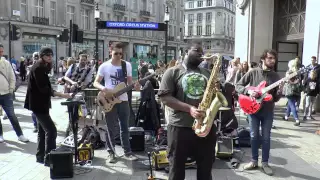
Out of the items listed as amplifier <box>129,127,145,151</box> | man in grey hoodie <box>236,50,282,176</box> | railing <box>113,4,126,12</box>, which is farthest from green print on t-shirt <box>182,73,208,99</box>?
railing <box>113,4,126,12</box>

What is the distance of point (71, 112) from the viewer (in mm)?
5289

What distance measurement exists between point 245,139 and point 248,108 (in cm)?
187

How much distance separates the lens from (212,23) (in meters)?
92.0

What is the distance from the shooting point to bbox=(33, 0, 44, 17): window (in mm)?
31837

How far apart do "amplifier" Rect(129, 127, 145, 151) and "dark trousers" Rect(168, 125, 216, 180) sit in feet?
9.01

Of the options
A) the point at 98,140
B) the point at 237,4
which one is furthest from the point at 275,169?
the point at 237,4

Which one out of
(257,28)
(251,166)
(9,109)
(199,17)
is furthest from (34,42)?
(199,17)

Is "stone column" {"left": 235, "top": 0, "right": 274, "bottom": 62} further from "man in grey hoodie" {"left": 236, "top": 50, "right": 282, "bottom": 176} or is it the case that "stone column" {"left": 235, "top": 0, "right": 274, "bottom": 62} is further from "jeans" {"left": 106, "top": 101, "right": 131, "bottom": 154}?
"jeans" {"left": 106, "top": 101, "right": 131, "bottom": 154}

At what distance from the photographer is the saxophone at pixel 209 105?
315cm

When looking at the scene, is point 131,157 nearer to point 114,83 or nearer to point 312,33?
point 114,83

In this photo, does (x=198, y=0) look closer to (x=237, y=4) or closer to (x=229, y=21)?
(x=229, y=21)

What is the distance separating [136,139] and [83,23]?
34.5 m

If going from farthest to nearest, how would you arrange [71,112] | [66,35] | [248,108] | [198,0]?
[198,0]
[66,35]
[71,112]
[248,108]

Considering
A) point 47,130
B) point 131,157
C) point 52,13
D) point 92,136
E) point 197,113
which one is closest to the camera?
point 197,113
